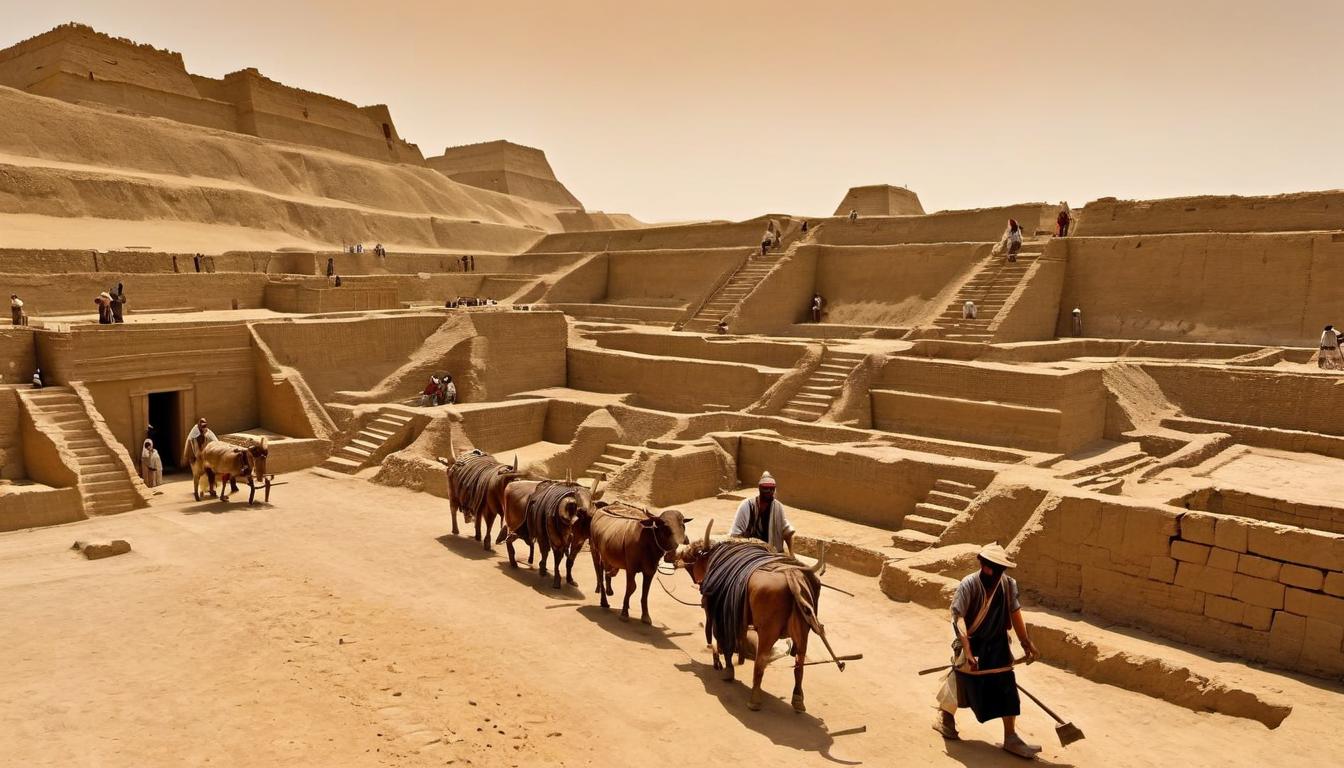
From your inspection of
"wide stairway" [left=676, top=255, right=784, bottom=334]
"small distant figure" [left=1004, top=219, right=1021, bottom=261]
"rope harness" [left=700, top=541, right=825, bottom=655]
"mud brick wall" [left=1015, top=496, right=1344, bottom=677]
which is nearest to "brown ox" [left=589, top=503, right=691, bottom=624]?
"rope harness" [left=700, top=541, right=825, bottom=655]

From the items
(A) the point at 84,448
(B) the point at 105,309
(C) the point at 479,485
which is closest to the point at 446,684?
(C) the point at 479,485

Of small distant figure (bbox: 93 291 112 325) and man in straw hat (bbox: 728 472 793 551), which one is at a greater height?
small distant figure (bbox: 93 291 112 325)

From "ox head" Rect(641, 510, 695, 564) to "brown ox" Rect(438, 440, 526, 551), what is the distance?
2.48 meters

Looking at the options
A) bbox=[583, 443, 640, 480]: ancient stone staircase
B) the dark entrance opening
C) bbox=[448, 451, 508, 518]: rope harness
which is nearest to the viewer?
bbox=[448, 451, 508, 518]: rope harness

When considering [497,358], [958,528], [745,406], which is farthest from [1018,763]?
[497,358]

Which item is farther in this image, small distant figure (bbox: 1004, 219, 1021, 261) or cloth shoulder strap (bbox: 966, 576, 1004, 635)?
small distant figure (bbox: 1004, 219, 1021, 261)

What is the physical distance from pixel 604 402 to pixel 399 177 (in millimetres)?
29457

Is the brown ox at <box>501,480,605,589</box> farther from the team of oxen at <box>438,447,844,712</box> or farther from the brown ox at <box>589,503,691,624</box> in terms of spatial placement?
the brown ox at <box>589,503,691,624</box>

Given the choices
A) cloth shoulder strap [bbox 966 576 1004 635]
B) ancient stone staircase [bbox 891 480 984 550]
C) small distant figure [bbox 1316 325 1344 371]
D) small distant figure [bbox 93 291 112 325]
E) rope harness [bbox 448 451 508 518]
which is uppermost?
small distant figure [bbox 93 291 112 325]

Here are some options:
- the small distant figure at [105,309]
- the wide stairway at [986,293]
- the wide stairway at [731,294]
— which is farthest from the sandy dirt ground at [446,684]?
the wide stairway at [731,294]

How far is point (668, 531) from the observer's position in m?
6.26

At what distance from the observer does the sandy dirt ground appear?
4.69 meters

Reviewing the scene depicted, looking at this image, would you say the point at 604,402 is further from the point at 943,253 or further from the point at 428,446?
the point at 943,253

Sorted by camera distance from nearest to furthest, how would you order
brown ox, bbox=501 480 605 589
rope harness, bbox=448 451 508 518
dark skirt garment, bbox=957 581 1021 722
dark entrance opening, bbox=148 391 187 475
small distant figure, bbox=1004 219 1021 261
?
dark skirt garment, bbox=957 581 1021 722 < brown ox, bbox=501 480 605 589 < rope harness, bbox=448 451 508 518 < dark entrance opening, bbox=148 391 187 475 < small distant figure, bbox=1004 219 1021 261
